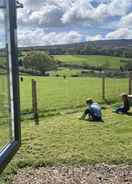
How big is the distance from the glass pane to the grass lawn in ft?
2.30

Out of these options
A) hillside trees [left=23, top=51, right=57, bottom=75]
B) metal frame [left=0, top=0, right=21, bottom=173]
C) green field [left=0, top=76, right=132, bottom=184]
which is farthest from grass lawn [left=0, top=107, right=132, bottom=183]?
hillside trees [left=23, top=51, right=57, bottom=75]

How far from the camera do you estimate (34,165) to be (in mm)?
6543

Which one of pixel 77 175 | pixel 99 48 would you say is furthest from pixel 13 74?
pixel 99 48

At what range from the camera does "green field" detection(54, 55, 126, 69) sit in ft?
127

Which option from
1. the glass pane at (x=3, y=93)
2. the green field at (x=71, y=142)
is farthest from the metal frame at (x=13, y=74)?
the green field at (x=71, y=142)

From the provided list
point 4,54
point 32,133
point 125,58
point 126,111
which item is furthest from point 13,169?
point 125,58

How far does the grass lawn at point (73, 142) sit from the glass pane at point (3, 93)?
27.6 inches

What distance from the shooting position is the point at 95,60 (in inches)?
1651

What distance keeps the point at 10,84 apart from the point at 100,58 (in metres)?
36.3

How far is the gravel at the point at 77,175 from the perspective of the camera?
5.79 m

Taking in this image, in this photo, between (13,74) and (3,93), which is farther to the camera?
(13,74)

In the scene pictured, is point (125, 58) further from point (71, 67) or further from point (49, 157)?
point (49, 157)

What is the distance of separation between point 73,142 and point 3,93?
316 centimetres

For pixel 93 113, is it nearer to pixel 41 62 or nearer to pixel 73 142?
pixel 73 142
